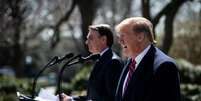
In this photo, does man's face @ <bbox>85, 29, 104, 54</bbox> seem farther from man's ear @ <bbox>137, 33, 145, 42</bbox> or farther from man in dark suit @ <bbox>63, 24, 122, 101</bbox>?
man's ear @ <bbox>137, 33, 145, 42</bbox>

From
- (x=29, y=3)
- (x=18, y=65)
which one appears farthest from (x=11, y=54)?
(x=29, y=3)

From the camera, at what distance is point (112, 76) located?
6141 millimetres

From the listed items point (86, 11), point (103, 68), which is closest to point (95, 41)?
point (103, 68)

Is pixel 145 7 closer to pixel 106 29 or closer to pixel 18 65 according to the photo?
pixel 106 29

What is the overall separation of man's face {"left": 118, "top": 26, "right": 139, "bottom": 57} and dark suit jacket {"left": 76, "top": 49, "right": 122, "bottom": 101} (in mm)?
1002

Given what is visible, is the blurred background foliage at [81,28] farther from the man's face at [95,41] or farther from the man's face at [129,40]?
the man's face at [129,40]

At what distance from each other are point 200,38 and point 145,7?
74.1 feet

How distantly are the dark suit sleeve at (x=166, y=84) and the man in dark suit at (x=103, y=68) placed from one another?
1286 mm

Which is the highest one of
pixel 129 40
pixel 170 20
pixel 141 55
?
pixel 170 20

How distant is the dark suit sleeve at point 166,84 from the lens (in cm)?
477

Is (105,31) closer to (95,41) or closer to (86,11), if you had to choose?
(95,41)

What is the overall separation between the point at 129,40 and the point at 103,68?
125 cm

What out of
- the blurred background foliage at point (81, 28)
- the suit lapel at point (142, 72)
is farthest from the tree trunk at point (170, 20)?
the suit lapel at point (142, 72)

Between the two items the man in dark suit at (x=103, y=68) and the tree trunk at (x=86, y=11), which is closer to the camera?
the man in dark suit at (x=103, y=68)
